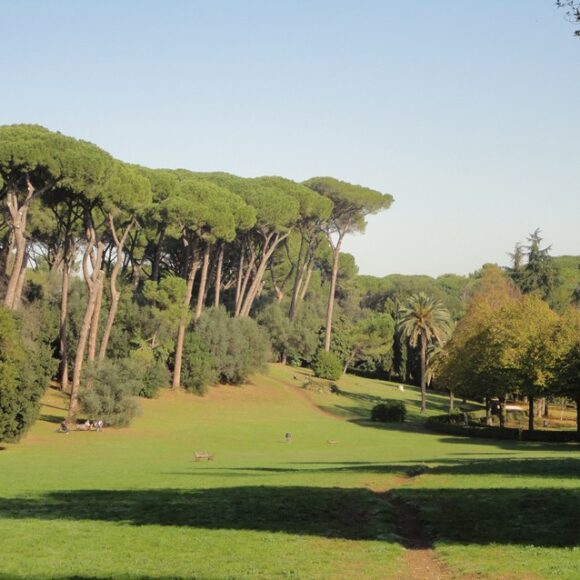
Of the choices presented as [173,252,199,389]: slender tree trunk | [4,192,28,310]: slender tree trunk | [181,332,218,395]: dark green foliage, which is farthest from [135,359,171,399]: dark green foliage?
[4,192,28,310]: slender tree trunk

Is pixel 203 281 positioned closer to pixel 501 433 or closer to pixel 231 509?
pixel 501 433

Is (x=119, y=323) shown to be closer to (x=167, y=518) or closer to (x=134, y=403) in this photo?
(x=134, y=403)

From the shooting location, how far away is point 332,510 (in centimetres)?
2062

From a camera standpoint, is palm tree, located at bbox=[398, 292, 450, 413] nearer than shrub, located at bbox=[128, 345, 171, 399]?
No

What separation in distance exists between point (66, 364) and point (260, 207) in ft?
87.7

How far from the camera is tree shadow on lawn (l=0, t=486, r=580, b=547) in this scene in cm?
1744

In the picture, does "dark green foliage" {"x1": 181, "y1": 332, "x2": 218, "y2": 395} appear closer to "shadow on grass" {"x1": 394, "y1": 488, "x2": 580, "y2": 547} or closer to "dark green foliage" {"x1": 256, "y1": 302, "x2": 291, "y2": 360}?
"dark green foliage" {"x1": 256, "y1": 302, "x2": 291, "y2": 360}

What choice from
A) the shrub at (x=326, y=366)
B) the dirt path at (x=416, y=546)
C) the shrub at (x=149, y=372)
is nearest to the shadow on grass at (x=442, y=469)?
the dirt path at (x=416, y=546)

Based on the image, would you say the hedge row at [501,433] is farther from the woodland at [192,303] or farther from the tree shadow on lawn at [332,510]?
the tree shadow on lawn at [332,510]

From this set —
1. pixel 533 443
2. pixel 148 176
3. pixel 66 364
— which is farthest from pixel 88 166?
pixel 533 443

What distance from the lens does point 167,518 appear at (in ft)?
65.9

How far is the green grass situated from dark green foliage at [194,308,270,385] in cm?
3007

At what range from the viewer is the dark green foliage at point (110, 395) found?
53.6 metres

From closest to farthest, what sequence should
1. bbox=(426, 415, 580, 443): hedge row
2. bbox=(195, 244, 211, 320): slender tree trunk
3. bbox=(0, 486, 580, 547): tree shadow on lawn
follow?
bbox=(0, 486, 580, 547): tree shadow on lawn, bbox=(426, 415, 580, 443): hedge row, bbox=(195, 244, 211, 320): slender tree trunk
